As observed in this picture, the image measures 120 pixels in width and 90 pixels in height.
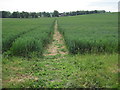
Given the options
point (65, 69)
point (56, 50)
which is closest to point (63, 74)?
point (65, 69)

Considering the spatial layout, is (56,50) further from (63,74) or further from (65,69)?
(63,74)

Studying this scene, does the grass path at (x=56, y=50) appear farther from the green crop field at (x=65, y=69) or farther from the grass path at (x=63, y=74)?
the grass path at (x=63, y=74)

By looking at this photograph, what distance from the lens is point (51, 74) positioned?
6242 mm

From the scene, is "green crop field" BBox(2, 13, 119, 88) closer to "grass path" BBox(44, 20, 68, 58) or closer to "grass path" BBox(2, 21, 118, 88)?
"grass path" BBox(2, 21, 118, 88)

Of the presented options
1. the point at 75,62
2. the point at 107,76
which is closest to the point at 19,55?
the point at 75,62

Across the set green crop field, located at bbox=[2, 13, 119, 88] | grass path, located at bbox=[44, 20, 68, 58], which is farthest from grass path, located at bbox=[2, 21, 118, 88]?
grass path, located at bbox=[44, 20, 68, 58]

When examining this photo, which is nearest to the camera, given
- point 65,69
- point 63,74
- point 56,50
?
point 63,74

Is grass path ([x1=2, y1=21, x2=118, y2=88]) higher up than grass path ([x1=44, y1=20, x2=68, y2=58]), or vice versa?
grass path ([x1=44, y1=20, x2=68, y2=58])

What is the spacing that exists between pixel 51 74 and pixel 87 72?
1424 mm

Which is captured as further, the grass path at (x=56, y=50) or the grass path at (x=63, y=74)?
the grass path at (x=56, y=50)

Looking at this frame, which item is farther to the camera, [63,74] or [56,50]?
[56,50]

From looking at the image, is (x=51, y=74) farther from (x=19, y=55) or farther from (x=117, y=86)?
(x=19, y=55)

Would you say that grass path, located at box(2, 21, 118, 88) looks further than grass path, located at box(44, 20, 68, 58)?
No


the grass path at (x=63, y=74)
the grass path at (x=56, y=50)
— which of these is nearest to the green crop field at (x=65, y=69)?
the grass path at (x=63, y=74)
